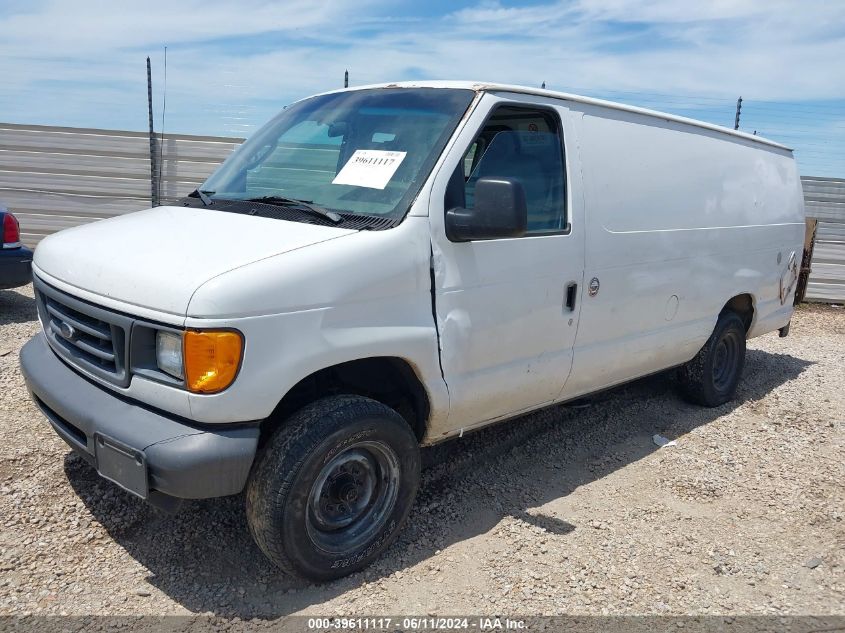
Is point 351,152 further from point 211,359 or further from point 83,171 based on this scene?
point 83,171

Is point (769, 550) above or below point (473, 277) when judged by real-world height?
below

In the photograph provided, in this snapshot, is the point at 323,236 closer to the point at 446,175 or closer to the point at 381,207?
the point at 381,207

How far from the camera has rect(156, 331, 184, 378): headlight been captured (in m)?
2.64

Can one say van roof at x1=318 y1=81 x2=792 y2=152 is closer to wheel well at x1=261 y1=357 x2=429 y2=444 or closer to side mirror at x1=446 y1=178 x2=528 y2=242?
side mirror at x1=446 y1=178 x2=528 y2=242

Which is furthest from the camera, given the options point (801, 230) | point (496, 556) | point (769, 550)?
point (801, 230)

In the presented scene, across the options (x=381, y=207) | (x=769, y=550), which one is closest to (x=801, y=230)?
(x=769, y=550)

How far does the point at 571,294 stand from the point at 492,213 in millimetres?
940

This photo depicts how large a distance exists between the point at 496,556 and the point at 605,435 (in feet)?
6.35

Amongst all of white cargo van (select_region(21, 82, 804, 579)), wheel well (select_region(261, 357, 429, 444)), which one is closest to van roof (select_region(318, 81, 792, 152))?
white cargo van (select_region(21, 82, 804, 579))

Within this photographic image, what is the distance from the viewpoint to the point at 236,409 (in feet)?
8.69

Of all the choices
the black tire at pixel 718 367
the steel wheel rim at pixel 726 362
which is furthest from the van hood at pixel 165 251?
the steel wheel rim at pixel 726 362

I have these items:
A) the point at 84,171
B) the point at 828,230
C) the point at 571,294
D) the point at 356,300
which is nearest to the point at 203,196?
the point at 356,300

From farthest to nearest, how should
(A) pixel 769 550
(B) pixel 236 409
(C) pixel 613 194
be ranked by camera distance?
1. (C) pixel 613 194
2. (A) pixel 769 550
3. (B) pixel 236 409

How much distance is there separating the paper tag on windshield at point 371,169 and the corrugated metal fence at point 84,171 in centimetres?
761
